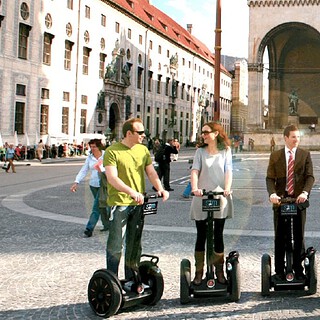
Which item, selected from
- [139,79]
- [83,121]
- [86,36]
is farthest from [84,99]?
[139,79]

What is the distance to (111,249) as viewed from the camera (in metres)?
5.21

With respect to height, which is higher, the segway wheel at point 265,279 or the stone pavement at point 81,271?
the segway wheel at point 265,279

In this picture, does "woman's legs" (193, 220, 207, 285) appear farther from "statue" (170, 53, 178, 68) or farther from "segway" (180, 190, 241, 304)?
"statue" (170, 53, 178, 68)

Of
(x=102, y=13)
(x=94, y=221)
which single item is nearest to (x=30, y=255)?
(x=94, y=221)

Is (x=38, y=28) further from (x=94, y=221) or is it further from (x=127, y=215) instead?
(x=127, y=215)

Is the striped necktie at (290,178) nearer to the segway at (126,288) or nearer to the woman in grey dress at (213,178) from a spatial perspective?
the woman in grey dress at (213,178)

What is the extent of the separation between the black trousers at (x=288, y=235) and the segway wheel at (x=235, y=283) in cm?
60

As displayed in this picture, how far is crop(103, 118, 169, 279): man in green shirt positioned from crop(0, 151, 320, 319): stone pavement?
56 centimetres

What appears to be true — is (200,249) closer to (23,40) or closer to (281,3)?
(23,40)

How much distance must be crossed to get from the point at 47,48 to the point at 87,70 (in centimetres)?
659

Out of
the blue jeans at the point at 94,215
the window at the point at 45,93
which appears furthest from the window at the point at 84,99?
the blue jeans at the point at 94,215

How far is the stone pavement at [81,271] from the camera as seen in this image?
16.8 ft

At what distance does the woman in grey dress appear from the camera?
543cm

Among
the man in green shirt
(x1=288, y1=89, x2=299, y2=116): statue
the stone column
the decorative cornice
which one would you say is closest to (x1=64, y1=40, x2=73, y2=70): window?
the stone column
